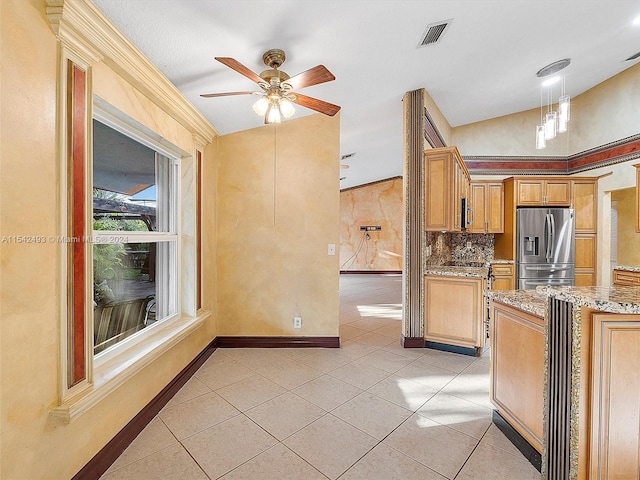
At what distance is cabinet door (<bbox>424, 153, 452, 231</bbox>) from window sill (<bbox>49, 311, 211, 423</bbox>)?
270 centimetres

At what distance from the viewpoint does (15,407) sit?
1.17 m

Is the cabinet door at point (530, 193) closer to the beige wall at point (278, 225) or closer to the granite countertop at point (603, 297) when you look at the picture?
the beige wall at point (278, 225)

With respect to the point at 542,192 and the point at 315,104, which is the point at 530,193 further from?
the point at 315,104

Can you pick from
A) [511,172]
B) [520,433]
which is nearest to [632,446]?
[520,433]

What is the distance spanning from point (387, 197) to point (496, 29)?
761 cm

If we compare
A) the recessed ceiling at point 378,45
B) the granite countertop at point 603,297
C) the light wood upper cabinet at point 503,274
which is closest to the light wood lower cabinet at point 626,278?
the light wood upper cabinet at point 503,274

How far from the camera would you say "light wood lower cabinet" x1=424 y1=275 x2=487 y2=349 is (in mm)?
3180

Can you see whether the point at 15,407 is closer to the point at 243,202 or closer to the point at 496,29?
the point at 243,202

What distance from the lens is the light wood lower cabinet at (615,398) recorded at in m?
1.28

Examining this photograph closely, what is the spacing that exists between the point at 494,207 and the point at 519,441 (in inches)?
163

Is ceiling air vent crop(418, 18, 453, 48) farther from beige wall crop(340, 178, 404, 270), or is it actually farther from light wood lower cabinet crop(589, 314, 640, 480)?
beige wall crop(340, 178, 404, 270)

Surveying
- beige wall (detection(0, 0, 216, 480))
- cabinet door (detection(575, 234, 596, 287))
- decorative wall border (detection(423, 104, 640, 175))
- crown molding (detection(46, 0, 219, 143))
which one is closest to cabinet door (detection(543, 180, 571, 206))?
decorative wall border (detection(423, 104, 640, 175))

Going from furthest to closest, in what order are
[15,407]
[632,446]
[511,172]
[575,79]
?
1. [511,172]
2. [575,79]
3. [632,446]
4. [15,407]

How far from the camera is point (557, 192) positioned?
4949 mm
